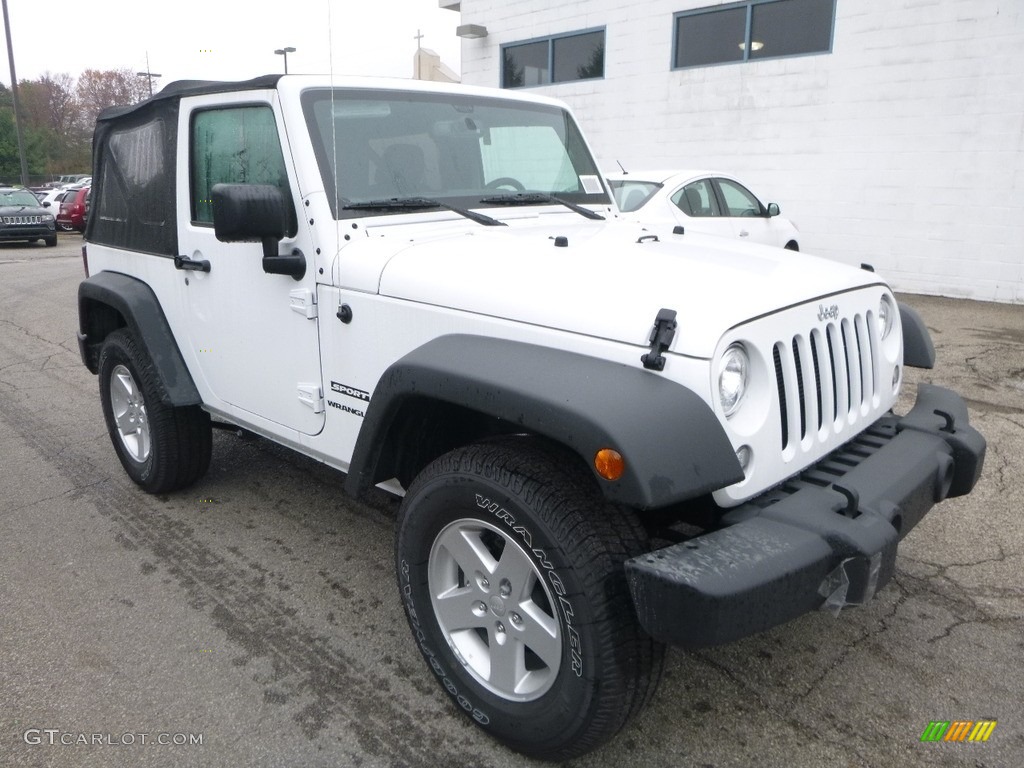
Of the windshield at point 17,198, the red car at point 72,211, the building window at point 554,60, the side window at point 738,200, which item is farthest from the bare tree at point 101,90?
the side window at point 738,200

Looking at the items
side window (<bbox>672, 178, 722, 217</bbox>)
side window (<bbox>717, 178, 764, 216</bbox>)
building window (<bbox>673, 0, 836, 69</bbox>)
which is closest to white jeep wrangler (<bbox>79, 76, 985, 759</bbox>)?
side window (<bbox>672, 178, 722, 217</bbox>)

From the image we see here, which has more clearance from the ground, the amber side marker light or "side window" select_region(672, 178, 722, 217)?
"side window" select_region(672, 178, 722, 217)

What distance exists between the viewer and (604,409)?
200 centimetres

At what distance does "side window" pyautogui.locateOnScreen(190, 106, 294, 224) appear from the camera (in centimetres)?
322

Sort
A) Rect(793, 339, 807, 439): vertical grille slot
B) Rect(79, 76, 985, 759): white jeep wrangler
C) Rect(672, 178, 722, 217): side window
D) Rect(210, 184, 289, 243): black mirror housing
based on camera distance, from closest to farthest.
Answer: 1. Rect(79, 76, 985, 759): white jeep wrangler
2. Rect(793, 339, 807, 439): vertical grille slot
3. Rect(210, 184, 289, 243): black mirror housing
4. Rect(672, 178, 722, 217): side window

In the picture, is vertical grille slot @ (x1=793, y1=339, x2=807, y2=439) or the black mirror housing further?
the black mirror housing

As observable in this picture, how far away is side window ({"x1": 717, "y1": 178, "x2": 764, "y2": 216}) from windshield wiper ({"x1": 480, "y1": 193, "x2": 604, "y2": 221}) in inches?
223

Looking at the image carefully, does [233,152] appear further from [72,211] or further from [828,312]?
[72,211]

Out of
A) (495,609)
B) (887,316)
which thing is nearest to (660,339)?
(495,609)

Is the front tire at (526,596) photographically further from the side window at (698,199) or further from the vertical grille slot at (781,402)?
the side window at (698,199)

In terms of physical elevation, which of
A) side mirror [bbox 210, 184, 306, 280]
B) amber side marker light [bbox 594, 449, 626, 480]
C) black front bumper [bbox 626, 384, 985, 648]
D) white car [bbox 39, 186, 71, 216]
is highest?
side mirror [bbox 210, 184, 306, 280]

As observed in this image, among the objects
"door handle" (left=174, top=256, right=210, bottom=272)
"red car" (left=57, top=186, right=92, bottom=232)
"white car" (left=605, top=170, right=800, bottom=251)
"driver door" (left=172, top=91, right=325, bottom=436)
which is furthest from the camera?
"red car" (left=57, top=186, right=92, bottom=232)

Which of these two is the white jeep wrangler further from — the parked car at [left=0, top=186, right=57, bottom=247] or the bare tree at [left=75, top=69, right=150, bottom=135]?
the bare tree at [left=75, top=69, right=150, bottom=135]

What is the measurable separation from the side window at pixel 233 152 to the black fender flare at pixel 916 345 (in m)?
2.48
